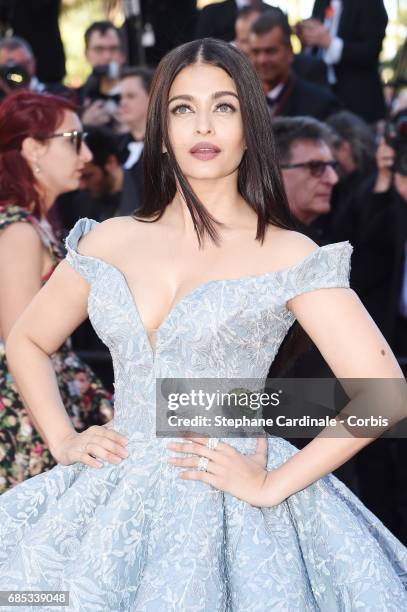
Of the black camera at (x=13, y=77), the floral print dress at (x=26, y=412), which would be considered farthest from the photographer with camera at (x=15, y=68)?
the floral print dress at (x=26, y=412)

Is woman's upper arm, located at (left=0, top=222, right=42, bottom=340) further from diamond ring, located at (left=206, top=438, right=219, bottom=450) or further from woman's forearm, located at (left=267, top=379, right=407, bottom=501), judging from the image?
woman's forearm, located at (left=267, top=379, right=407, bottom=501)

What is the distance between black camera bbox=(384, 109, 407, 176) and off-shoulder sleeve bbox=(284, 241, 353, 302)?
281cm

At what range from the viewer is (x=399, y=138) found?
549cm

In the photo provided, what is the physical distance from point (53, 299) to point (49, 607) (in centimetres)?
83

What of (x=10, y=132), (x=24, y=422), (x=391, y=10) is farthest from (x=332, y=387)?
(x=391, y=10)

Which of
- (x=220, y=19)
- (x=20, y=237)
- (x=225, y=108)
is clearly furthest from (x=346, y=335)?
(x=220, y=19)

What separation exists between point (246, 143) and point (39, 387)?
2.74ft

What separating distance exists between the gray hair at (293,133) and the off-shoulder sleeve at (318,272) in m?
2.55

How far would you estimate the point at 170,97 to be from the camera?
273 centimetres

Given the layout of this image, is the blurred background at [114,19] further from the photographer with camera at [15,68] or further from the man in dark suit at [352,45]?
the photographer with camera at [15,68]

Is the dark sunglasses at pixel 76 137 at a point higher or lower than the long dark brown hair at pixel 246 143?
lower

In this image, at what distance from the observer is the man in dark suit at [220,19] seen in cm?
769

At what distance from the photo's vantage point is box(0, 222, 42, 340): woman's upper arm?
3.72 m

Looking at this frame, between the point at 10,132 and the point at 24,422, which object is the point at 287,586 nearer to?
the point at 24,422
